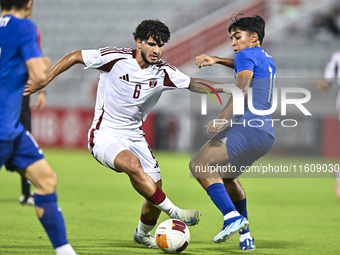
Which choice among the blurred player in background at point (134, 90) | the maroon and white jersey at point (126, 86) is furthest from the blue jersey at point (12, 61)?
the maroon and white jersey at point (126, 86)

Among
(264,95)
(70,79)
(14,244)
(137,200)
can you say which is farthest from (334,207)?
(70,79)

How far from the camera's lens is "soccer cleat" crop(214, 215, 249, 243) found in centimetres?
425

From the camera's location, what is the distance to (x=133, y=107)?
5137 millimetres

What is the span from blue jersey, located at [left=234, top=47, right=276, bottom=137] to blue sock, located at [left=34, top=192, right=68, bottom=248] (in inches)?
77.8

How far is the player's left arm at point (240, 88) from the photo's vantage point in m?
4.55

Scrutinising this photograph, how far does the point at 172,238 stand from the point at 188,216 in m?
0.30

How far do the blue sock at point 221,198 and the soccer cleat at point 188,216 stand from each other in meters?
0.21

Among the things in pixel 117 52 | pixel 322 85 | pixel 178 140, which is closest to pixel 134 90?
pixel 117 52

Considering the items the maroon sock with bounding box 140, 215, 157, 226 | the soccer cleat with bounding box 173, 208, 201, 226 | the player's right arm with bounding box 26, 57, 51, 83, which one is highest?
the player's right arm with bounding box 26, 57, 51, 83

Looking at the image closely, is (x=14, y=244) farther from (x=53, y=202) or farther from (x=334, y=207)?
(x=334, y=207)

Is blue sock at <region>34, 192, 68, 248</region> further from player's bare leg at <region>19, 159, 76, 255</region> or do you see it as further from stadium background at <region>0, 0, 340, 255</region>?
stadium background at <region>0, 0, 340, 255</region>

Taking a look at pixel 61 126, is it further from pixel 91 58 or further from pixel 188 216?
pixel 188 216

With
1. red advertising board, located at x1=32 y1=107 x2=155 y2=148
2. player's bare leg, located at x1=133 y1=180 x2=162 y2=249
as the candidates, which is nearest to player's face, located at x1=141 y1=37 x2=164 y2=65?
player's bare leg, located at x1=133 y1=180 x2=162 y2=249

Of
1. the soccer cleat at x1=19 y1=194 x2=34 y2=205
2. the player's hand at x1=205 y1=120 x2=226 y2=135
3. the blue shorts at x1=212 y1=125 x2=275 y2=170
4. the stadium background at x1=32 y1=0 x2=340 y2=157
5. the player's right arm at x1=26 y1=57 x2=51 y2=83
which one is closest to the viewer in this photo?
the player's right arm at x1=26 y1=57 x2=51 y2=83
